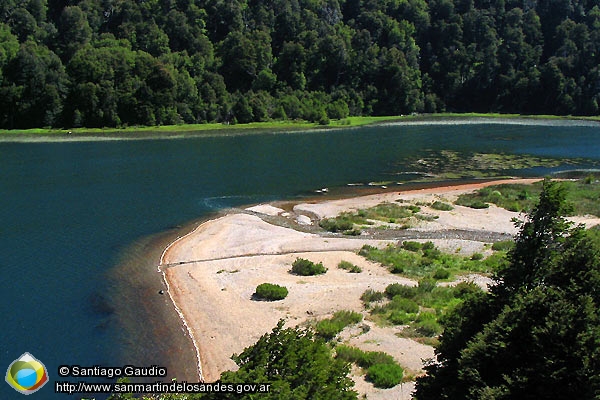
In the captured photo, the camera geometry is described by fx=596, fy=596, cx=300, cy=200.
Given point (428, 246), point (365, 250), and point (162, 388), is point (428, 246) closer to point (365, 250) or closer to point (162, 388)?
point (365, 250)

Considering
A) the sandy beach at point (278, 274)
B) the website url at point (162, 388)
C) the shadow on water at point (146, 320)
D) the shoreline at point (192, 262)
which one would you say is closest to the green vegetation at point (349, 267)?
the sandy beach at point (278, 274)

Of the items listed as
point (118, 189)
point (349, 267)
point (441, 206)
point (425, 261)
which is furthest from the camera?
point (118, 189)

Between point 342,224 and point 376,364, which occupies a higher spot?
point 376,364

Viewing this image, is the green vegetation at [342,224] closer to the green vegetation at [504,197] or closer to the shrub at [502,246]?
the shrub at [502,246]

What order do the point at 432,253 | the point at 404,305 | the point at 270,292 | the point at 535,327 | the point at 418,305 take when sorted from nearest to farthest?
the point at 535,327 → the point at 404,305 → the point at 418,305 → the point at 270,292 → the point at 432,253

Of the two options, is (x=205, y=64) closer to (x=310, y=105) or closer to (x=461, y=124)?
(x=310, y=105)

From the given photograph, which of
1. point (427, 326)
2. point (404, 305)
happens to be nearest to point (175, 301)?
point (404, 305)

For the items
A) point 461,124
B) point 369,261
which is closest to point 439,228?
point 369,261

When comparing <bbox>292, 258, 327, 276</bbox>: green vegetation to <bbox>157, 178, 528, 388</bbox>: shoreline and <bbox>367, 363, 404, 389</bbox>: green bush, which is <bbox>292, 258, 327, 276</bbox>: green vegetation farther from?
<bbox>367, 363, 404, 389</bbox>: green bush
